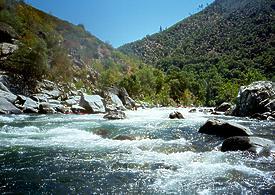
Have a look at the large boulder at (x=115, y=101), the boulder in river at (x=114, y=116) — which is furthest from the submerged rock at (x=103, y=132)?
the large boulder at (x=115, y=101)

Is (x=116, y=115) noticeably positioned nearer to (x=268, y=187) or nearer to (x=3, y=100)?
(x=3, y=100)

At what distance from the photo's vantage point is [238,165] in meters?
12.1

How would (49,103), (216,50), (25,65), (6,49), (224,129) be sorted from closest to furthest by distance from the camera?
(224,129) < (49,103) < (25,65) < (6,49) < (216,50)

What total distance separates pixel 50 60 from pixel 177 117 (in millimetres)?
38056

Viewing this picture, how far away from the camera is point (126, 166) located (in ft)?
39.0

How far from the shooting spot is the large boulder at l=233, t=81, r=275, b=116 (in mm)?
36125

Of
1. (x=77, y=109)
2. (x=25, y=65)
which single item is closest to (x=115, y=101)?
(x=77, y=109)

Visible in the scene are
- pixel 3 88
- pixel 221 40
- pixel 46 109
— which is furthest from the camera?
pixel 221 40

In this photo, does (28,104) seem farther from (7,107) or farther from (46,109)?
(7,107)

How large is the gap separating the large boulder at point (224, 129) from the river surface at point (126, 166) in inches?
50.9

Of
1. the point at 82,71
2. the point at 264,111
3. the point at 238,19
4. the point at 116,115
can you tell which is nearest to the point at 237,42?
the point at 238,19

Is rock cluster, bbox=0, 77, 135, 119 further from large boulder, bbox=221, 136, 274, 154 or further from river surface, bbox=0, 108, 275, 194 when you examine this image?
large boulder, bbox=221, 136, 274, 154

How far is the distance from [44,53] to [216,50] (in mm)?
117767

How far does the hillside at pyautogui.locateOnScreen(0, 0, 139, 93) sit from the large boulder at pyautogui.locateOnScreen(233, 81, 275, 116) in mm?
27079
